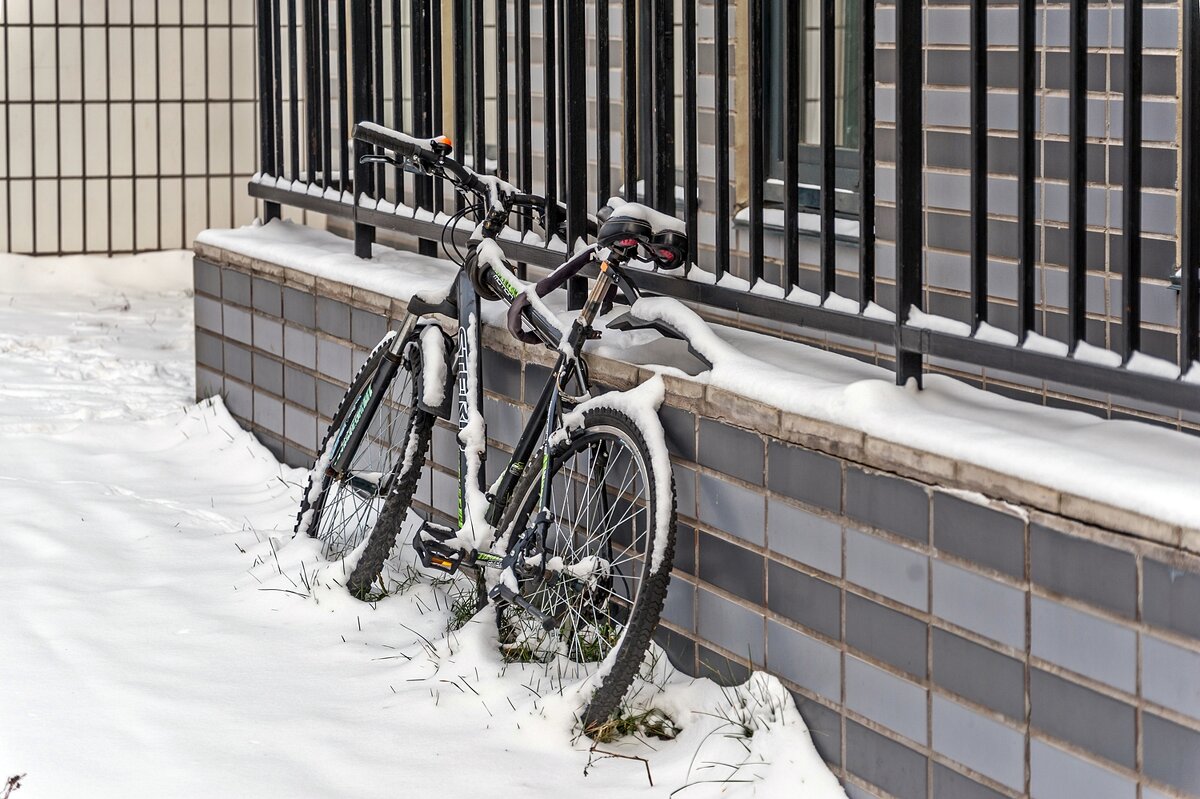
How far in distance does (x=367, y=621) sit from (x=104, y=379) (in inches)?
129

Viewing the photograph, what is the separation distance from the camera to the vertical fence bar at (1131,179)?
2.46m

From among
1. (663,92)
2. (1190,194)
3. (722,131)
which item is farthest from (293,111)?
(1190,194)

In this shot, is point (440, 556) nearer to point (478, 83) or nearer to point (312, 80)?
point (478, 83)

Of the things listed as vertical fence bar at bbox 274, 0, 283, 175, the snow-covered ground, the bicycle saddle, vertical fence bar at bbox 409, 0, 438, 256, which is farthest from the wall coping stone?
vertical fence bar at bbox 274, 0, 283, 175

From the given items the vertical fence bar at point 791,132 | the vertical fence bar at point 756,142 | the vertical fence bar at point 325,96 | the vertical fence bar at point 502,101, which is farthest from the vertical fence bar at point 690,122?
the vertical fence bar at point 325,96

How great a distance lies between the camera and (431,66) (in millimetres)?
4805

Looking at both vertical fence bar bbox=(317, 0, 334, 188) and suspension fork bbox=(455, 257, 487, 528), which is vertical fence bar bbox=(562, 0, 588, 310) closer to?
suspension fork bbox=(455, 257, 487, 528)

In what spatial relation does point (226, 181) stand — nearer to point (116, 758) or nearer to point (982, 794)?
point (116, 758)

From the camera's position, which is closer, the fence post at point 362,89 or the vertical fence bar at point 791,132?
the vertical fence bar at point 791,132

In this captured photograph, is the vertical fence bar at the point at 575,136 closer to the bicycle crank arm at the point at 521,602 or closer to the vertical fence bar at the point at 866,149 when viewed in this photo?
the bicycle crank arm at the point at 521,602

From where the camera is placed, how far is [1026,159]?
2709 millimetres

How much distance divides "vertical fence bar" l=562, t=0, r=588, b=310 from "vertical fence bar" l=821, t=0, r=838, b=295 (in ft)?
3.03

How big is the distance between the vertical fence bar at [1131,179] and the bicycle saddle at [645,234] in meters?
1.13

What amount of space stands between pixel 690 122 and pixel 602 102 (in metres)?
0.37
